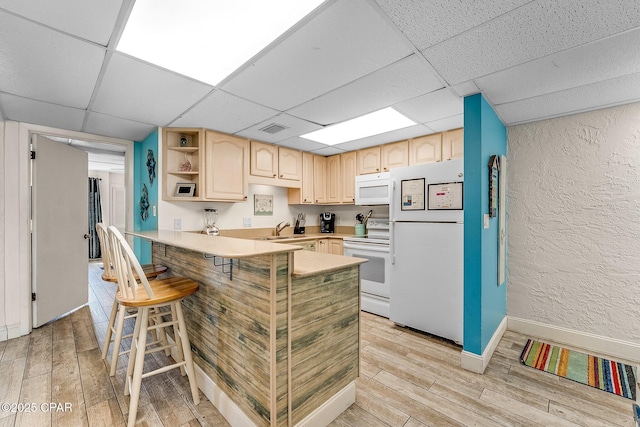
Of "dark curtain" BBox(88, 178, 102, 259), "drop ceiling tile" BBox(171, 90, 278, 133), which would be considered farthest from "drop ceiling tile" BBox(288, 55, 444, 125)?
"dark curtain" BBox(88, 178, 102, 259)

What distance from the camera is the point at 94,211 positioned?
6.67 meters

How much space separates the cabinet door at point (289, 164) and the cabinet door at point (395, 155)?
1.25 m

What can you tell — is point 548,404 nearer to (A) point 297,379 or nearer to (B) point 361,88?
(A) point 297,379

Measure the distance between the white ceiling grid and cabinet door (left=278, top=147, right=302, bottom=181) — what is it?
1.10m

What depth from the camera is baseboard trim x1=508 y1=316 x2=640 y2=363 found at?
2.32 m

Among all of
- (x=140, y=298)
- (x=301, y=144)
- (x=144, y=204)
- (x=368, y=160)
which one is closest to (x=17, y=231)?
(x=144, y=204)

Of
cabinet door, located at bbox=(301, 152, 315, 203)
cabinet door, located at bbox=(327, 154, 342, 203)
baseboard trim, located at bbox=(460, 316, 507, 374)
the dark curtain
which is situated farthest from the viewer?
the dark curtain

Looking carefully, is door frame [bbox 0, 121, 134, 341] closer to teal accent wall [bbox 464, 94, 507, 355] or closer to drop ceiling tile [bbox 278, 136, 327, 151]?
drop ceiling tile [bbox 278, 136, 327, 151]

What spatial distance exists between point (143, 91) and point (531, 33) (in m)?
2.56

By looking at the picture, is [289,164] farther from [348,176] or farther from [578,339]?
[578,339]

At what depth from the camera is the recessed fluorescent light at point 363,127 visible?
272 centimetres

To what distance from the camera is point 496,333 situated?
8.39 ft

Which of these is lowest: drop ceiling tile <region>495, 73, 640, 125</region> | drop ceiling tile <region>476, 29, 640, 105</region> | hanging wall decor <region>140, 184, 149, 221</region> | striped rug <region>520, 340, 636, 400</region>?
striped rug <region>520, 340, 636, 400</region>

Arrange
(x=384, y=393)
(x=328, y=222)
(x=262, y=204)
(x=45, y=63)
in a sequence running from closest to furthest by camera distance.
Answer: (x=45, y=63) → (x=384, y=393) → (x=262, y=204) → (x=328, y=222)
